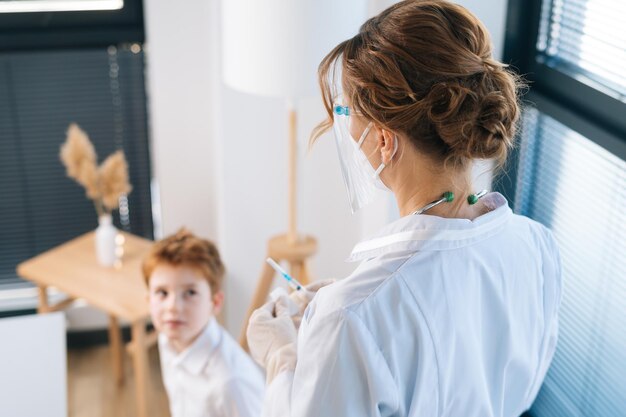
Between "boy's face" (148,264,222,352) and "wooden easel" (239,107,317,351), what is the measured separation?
0.40 meters

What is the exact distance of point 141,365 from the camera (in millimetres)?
2730

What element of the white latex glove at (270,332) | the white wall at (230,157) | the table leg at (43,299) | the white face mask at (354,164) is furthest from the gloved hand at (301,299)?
the table leg at (43,299)

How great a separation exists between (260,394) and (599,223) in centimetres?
86

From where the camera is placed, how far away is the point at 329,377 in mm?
Answer: 1125

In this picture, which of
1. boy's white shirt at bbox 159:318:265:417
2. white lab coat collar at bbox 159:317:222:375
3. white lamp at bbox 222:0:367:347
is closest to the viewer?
boy's white shirt at bbox 159:318:265:417

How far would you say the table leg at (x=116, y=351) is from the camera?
120 inches

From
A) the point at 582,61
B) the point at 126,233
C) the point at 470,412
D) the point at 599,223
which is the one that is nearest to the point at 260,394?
the point at 470,412

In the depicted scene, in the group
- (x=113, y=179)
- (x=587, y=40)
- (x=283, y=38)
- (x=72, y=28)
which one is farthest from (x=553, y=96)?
(x=72, y=28)

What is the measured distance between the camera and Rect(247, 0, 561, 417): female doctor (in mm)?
1110

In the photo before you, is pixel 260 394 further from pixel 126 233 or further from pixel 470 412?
pixel 126 233

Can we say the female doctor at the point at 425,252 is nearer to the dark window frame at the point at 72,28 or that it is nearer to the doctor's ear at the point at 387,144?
the doctor's ear at the point at 387,144

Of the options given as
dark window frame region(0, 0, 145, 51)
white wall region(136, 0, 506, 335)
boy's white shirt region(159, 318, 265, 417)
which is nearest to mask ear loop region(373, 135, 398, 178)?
boy's white shirt region(159, 318, 265, 417)

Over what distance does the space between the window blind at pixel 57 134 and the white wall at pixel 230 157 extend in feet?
0.41

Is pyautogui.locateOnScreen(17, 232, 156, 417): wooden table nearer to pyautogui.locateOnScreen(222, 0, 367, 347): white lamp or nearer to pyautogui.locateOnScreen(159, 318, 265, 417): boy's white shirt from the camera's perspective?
pyautogui.locateOnScreen(159, 318, 265, 417): boy's white shirt
